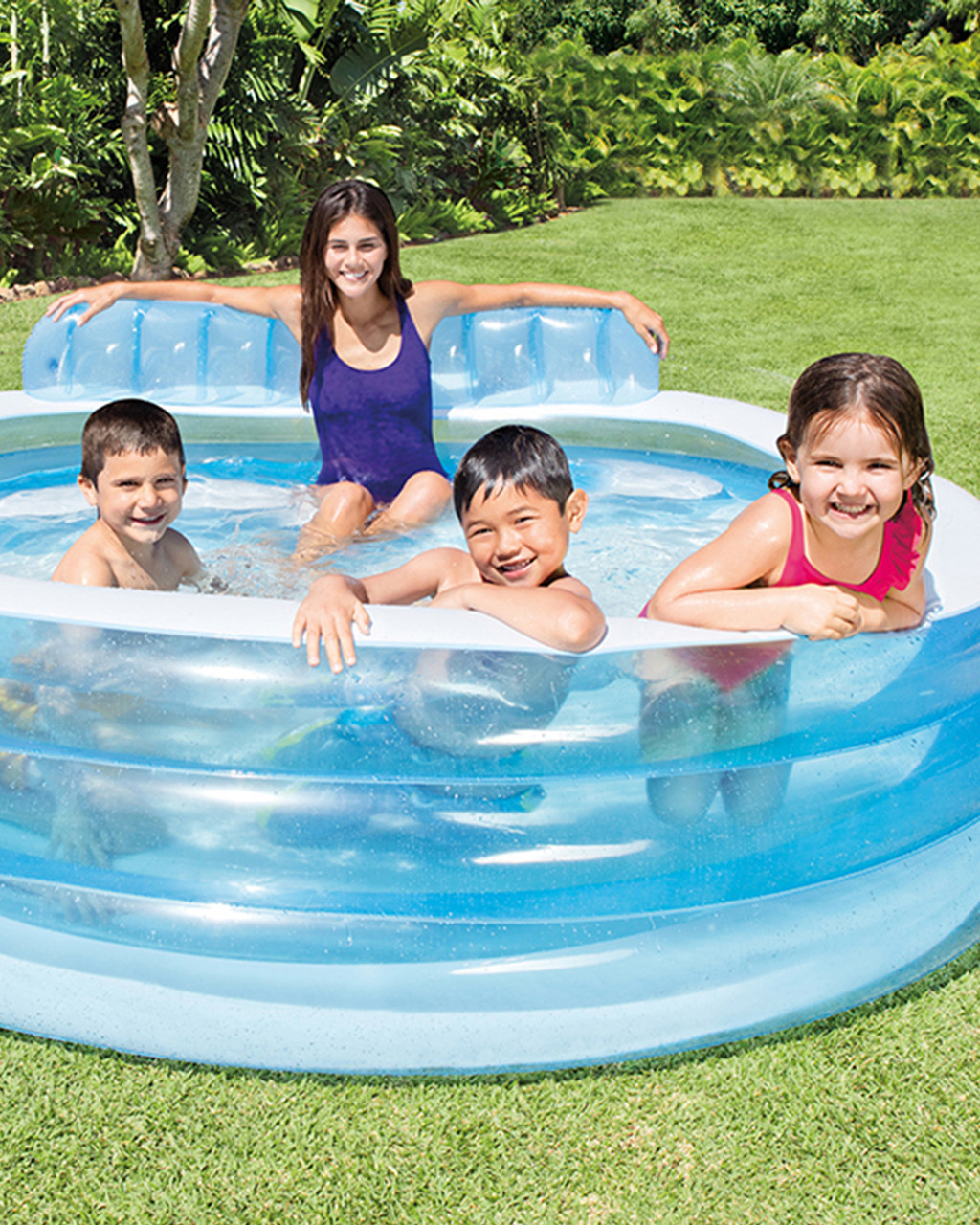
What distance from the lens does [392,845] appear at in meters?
2.26

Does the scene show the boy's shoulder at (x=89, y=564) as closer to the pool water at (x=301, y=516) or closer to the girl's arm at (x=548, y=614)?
the pool water at (x=301, y=516)

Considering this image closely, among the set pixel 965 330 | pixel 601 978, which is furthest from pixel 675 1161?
pixel 965 330

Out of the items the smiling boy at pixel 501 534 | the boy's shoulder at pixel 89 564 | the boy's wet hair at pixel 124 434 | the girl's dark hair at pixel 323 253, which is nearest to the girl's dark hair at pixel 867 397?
the smiling boy at pixel 501 534

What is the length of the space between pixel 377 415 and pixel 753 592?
229cm

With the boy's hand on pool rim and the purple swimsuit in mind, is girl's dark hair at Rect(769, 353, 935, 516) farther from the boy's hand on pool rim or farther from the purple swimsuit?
the purple swimsuit

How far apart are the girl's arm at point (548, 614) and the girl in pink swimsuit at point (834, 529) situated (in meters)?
0.28

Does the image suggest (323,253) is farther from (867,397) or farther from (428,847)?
(428,847)

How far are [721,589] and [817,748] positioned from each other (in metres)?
0.40

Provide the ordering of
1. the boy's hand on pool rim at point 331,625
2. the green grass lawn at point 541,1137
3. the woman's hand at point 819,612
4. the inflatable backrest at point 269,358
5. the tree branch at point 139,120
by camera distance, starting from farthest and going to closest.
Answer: the tree branch at point 139,120 → the inflatable backrest at point 269,358 → the woman's hand at point 819,612 → the boy's hand on pool rim at point 331,625 → the green grass lawn at point 541,1137

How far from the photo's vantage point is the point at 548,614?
2207mm

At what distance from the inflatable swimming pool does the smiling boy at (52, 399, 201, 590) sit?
62 centimetres

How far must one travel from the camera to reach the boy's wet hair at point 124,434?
298cm

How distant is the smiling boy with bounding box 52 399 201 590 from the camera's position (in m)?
2.98

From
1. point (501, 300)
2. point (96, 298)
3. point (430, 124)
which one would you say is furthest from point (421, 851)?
point (430, 124)
